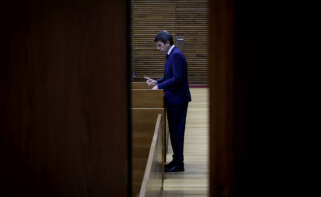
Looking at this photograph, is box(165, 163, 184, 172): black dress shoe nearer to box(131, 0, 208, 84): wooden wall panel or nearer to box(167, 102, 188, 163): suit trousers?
box(167, 102, 188, 163): suit trousers

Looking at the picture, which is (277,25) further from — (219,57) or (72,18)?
(72,18)

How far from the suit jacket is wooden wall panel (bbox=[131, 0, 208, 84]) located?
22.2 feet

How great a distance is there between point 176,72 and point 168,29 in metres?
7.06

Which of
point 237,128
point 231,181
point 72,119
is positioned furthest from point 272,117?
point 72,119

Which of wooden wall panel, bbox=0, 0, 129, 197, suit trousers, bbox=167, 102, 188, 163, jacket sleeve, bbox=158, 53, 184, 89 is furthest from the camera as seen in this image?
suit trousers, bbox=167, 102, 188, 163

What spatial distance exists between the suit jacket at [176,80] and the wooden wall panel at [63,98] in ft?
8.61

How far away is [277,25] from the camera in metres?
1.02

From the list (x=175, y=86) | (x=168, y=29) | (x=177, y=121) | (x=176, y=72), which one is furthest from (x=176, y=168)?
(x=168, y=29)

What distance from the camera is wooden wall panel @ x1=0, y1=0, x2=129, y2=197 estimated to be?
1.04 metres

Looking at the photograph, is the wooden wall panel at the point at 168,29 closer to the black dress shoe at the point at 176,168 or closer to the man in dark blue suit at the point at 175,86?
the black dress shoe at the point at 176,168

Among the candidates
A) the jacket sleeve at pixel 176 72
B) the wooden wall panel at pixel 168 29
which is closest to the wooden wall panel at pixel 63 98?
the jacket sleeve at pixel 176 72

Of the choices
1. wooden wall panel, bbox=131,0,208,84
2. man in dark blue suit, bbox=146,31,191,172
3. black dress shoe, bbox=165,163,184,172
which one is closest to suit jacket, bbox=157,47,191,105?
man in dark blue suit, bbox=146,31,191,172

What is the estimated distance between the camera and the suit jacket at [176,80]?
12.1 feet

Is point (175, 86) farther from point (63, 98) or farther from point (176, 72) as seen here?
point (63, 98)
